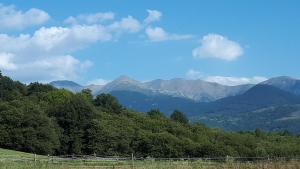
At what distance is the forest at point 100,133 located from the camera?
371 ft

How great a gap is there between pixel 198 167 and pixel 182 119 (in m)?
132

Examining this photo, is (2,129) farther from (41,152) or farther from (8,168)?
(8,168)

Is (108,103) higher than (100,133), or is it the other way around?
(108,103)

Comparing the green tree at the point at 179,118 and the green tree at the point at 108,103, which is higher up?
the green tree at the point at 108,103

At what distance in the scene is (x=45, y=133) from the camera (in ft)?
366

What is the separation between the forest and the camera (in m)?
113

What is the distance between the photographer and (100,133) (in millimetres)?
121062

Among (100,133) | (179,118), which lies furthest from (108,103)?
(100,133)

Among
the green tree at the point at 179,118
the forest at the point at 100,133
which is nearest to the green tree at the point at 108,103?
the forest at the point at 100,133

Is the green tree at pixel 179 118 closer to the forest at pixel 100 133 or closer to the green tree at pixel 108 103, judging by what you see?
the forest at pixel 100 133

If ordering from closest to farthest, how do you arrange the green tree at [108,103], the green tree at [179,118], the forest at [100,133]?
the forest at [100,133], the green tree at [108,103], the green tree at [179,118]

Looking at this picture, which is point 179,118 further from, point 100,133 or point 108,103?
point 100,133

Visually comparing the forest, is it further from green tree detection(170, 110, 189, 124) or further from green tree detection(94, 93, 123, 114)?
green tree detection(170, 110, 189, 124)

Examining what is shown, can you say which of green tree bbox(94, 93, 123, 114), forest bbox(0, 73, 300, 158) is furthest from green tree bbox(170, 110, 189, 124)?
green tree bbox(94, 93, 123, 114)
